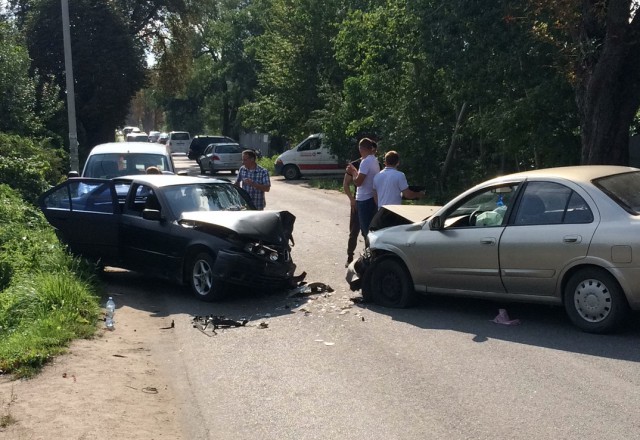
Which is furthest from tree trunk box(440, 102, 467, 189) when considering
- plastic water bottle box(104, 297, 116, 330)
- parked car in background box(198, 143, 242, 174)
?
parked car in background box(198, 143, 242, 174)

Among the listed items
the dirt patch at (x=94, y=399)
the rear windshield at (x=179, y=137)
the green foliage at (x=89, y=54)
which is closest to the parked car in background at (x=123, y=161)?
the dirt patch at (x=94, y=399)

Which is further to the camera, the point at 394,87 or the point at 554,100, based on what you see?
the point at 394,87

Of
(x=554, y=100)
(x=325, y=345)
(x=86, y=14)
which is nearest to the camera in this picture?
(x=325, y=345)

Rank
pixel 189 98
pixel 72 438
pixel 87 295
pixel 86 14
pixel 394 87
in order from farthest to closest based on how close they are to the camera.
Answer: pixel 189 98
pixel 86 14
pixel 394 87
pixel 87 295
pixel 72 438

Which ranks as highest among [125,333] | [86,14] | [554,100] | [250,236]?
[86,14]

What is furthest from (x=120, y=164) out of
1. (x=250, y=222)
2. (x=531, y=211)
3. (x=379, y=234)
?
(x=531, y=211)

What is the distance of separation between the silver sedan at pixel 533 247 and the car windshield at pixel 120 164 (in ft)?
25.1

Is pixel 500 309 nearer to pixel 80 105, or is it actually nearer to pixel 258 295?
pixel 258 295

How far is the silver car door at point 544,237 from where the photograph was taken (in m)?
8.29

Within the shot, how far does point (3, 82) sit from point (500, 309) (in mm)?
19163

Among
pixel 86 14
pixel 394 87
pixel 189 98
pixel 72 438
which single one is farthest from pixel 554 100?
pixel 189 98

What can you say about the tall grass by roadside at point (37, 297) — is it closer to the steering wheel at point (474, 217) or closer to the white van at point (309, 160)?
the steering wheel at point (474, 217)

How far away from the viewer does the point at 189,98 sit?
7725 centimetres

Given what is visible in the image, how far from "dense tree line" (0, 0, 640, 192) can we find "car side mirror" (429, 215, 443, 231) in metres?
5.70
